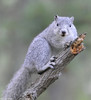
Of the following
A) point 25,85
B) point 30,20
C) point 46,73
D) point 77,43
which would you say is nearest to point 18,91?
point 25,85

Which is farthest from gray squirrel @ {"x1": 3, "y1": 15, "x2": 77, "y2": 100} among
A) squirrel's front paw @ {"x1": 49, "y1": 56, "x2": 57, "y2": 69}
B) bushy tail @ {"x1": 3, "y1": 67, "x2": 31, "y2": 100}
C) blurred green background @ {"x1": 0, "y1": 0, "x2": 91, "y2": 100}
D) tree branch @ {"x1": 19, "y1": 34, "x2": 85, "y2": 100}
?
blurred green background @ {"x1": 0, "y1": 0, "x2": 91, "y2": 100}

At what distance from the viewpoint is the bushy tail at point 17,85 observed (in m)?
5.70

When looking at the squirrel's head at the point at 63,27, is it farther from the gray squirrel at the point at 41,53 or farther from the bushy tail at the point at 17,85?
the bushy tail at the point at 17,85

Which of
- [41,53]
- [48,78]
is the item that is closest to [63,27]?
[41,53]

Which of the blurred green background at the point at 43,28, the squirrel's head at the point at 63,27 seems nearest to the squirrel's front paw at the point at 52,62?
the squirrel's head at the point at 63,27

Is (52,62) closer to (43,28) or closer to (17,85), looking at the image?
(17,85)

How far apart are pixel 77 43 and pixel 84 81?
6482 mm

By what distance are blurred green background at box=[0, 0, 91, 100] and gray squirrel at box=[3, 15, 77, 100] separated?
3.08m

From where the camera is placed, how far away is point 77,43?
5098 mm

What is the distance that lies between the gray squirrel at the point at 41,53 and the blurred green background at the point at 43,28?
121 inches

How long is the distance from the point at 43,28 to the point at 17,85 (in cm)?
415

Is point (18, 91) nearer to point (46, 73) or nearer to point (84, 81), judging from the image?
point (46, 73)

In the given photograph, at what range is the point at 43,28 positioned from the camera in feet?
32.0

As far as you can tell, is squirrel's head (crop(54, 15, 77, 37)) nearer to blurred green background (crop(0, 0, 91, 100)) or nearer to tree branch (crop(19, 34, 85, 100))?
tree branch (crop(19, 34, 85, 100))
